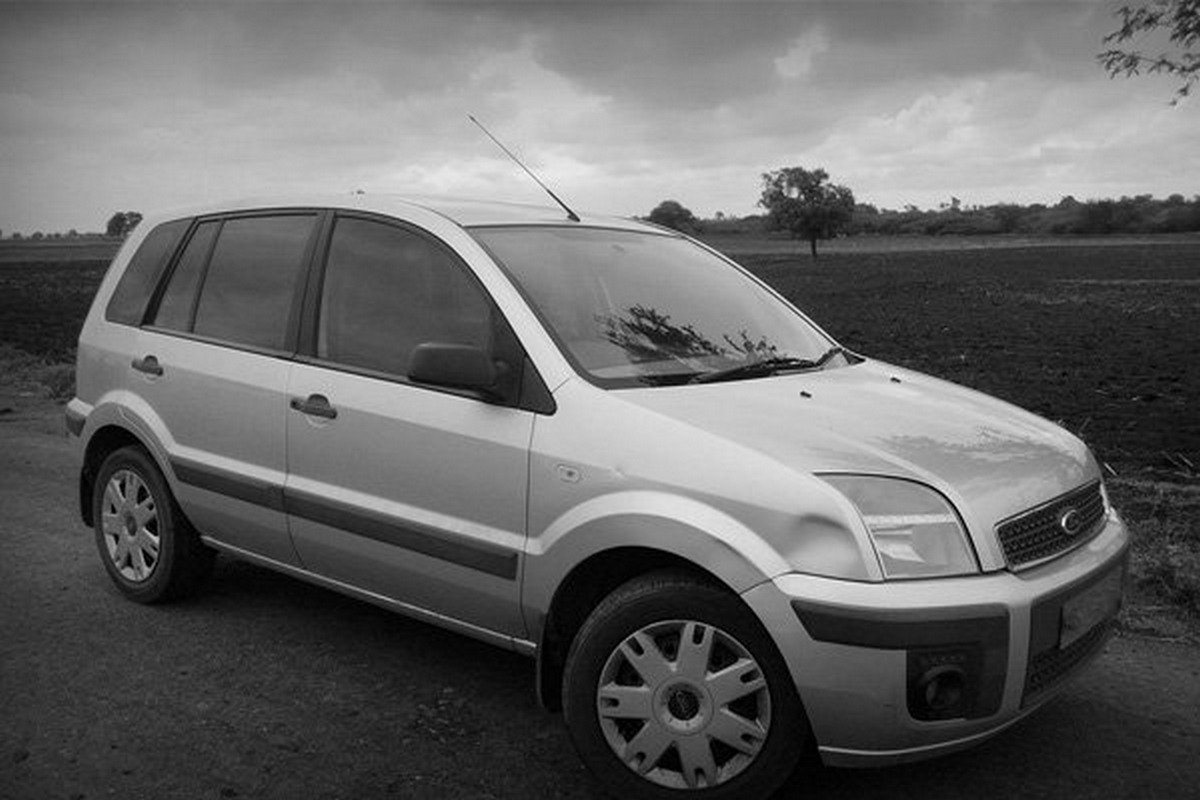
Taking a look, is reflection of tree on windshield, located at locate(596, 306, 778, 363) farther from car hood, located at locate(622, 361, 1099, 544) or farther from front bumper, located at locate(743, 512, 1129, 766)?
front bumper, located at locate(743, 512, 1129, 766)

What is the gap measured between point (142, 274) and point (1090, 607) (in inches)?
163

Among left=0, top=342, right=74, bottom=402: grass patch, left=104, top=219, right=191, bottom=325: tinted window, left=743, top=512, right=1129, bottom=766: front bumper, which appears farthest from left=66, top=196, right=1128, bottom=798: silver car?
left=0, top=342, right=74, bottom=402: grass patch

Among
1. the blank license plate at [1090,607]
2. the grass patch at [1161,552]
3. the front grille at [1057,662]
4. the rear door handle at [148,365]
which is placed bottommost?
the grass patch at [1161,552]

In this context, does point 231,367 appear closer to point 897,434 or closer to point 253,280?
point 253,280

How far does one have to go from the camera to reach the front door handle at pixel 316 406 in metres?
3.82

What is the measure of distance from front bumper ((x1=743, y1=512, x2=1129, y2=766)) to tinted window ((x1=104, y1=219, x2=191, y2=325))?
3.34 metres

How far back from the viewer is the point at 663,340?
369 cm

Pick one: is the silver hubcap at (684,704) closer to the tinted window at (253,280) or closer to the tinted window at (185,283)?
the tinted window at (253,280)

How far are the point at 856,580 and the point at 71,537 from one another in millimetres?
4730

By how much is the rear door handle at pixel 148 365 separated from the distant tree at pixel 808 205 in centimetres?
7753

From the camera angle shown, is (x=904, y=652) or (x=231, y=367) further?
(x=231, y=367)

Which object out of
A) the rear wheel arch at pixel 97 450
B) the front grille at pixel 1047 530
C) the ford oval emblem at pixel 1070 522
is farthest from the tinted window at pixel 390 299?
the ford oval emblem at pixel 1070 522

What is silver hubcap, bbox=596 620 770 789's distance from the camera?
2889 millimetres

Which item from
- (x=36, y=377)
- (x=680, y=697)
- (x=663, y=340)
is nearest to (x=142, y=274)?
(x=663, y=340)
